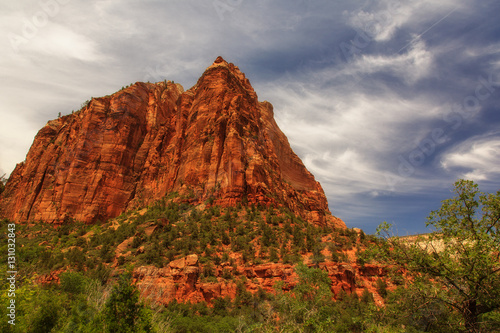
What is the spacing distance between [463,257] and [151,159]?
57.8m

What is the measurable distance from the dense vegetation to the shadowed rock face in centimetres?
417

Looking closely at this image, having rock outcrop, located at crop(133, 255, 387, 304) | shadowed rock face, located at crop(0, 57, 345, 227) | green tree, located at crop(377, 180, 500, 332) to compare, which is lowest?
rock outcrop, located at crop(133, 255, 387, 304)

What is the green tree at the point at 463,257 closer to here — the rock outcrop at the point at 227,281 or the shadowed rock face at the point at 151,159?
the rock outcrop at the point at 227,281

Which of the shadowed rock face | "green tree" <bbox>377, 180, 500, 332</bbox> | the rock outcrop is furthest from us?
the shadowed rock face

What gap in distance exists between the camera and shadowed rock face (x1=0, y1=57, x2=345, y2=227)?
4300cm

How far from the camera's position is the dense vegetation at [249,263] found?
879 cm

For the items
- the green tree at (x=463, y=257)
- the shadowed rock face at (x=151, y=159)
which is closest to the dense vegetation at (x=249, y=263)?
the green tree at (x=463, y=257)

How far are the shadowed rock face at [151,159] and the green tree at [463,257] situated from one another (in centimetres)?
2945

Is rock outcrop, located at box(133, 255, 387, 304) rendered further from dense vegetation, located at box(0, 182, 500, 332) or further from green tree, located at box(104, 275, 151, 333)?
green tree, located at box(104, 275, 151, 333)

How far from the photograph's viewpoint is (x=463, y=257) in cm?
814

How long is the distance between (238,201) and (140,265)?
15571 millimetres

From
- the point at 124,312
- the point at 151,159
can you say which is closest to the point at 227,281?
the point at 124,312

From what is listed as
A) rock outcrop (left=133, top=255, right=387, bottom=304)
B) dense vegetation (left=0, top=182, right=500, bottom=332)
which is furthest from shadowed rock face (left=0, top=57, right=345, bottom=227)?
rock outcrop (left=133, top=255, right=387, bottom=304)

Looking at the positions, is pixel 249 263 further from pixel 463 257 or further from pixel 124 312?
pixel 463 257
